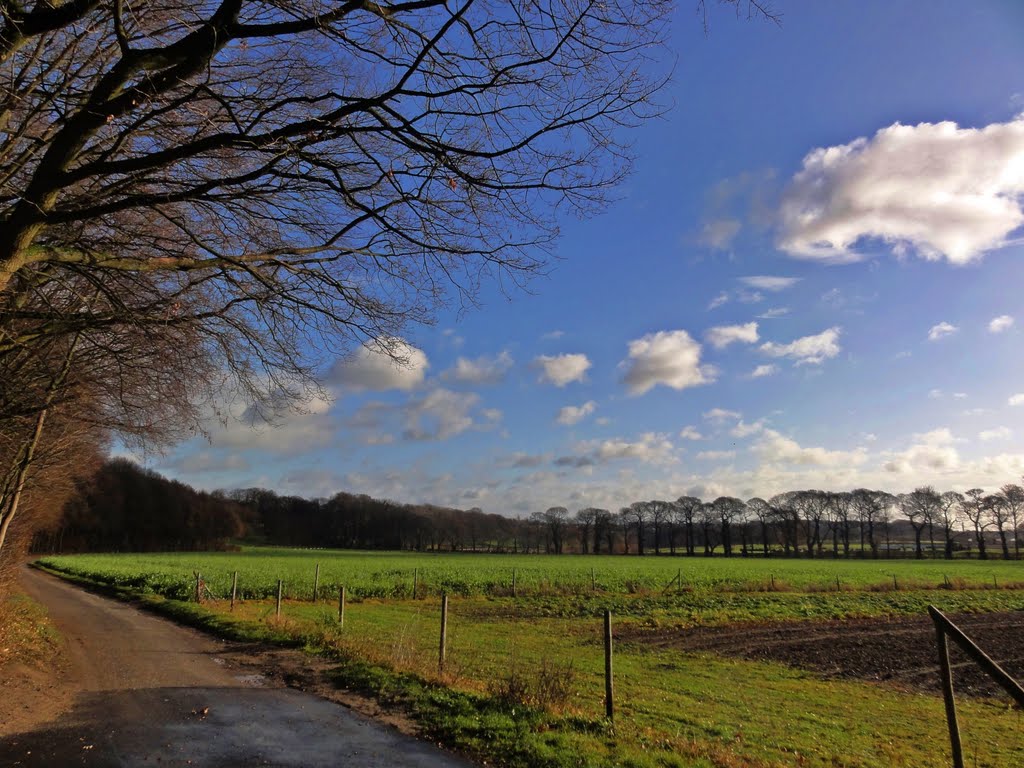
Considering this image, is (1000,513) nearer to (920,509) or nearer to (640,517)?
(920,509)

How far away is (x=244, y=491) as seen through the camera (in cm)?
14788

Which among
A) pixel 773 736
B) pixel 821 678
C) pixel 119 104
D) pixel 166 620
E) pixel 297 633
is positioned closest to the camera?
pixel 119 104

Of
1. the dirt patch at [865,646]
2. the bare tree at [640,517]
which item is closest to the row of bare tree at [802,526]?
the bare tree at [640,517]

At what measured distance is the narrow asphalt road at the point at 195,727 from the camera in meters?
6.01

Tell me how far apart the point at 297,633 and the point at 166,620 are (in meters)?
7.88

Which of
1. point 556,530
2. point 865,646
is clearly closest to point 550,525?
point 556,530

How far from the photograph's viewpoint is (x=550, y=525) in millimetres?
131500

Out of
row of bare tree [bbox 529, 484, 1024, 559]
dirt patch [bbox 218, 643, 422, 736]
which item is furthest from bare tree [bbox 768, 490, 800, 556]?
dirt patch [bbox 218, 643, 422, 736]

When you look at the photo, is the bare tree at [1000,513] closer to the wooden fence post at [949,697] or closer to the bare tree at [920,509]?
the bare tree at [920,509]

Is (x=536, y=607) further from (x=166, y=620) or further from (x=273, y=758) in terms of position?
(x=273, y=758)

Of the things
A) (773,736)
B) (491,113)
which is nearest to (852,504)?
(773,736)

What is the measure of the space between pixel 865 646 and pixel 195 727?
21.8 metres

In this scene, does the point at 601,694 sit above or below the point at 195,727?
below

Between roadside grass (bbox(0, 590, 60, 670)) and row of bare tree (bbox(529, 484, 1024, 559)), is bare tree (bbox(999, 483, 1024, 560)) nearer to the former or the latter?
row of bare tree (bbox(529, 484, 1024, 559))
